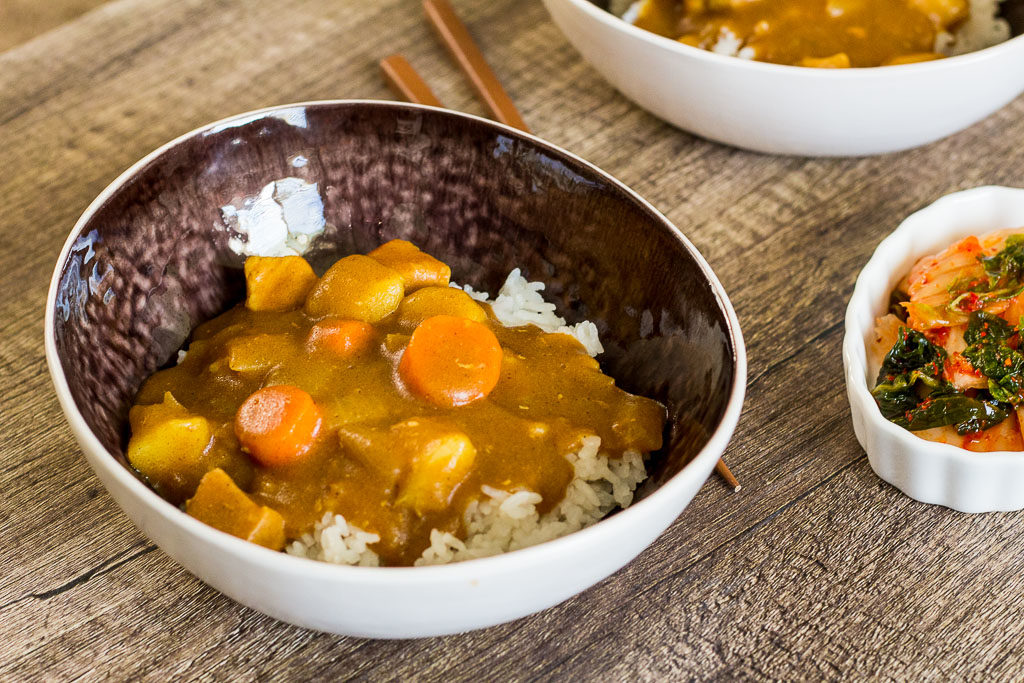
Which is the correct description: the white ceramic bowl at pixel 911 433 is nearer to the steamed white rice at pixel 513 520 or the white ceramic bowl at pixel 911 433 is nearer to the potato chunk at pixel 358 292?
the steamed white rice at pixel 513 520

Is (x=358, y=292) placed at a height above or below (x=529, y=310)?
above

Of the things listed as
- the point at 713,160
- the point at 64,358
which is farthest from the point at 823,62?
the point at 64,358

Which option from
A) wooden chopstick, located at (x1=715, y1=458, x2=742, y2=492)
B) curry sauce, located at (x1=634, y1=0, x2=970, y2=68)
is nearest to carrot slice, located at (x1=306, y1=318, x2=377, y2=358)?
wooden chopstick, located at (x1=715, y1=458, x2=742, y2=492)

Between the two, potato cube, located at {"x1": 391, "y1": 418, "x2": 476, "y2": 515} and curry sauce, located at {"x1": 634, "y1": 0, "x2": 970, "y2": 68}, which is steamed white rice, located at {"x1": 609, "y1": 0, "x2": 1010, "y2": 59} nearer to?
curry sauce, located at {"x1": 634, "y1": 0, "x2": 970, "y2": 68}

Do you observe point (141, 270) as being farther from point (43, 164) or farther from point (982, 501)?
point (982, 501)

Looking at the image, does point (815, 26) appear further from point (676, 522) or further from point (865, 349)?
point (676, 522)

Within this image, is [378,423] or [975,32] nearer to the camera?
[378,423]

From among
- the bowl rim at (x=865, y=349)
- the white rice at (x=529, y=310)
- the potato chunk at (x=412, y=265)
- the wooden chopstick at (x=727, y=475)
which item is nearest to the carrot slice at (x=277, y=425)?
the potato chunk at (x=412, y=265)

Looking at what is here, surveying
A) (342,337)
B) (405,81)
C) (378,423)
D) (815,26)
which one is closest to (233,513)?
(378,423)
